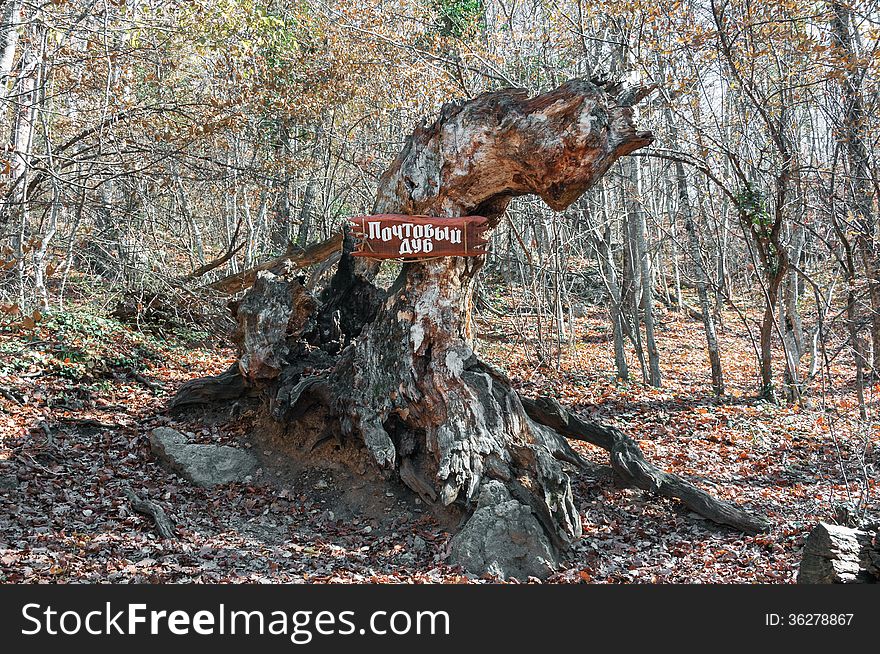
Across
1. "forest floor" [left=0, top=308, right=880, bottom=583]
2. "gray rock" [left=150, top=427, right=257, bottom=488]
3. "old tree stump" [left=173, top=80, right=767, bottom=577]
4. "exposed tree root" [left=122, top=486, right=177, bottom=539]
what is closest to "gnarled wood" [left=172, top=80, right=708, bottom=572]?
"old tree stump" [left=173, top=80, right=767, bottom=577]

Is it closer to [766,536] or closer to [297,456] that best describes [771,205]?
[766,536]

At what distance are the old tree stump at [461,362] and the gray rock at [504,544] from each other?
0.04ft

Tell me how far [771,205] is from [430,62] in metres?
5.84

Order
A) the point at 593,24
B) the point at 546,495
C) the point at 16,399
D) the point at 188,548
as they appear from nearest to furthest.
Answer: the point at 188,548 → the point at 546,495 → the point at 16,399 → the point at 593,24

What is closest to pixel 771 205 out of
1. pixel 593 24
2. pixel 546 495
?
pixel 593 24

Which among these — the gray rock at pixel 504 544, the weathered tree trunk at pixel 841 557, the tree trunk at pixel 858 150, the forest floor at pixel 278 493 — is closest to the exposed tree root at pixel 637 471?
the forest floor at pixel 278 493

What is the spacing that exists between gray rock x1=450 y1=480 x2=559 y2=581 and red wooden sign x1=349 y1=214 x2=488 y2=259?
7.38ft

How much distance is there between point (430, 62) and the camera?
38.6 ft

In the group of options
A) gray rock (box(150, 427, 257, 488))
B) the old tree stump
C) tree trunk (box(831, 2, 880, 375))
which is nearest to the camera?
the old tree stump

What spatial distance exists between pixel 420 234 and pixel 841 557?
13.2ft

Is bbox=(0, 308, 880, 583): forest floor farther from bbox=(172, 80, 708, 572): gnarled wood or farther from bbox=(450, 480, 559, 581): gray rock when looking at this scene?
bbox=(172, 80, 708, 572): gnarled wood

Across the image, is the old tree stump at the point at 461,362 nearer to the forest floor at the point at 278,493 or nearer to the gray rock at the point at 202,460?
the forest floor at the point at 278,493

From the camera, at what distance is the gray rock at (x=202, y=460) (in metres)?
6.91

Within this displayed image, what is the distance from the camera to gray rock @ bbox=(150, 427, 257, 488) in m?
6.91
